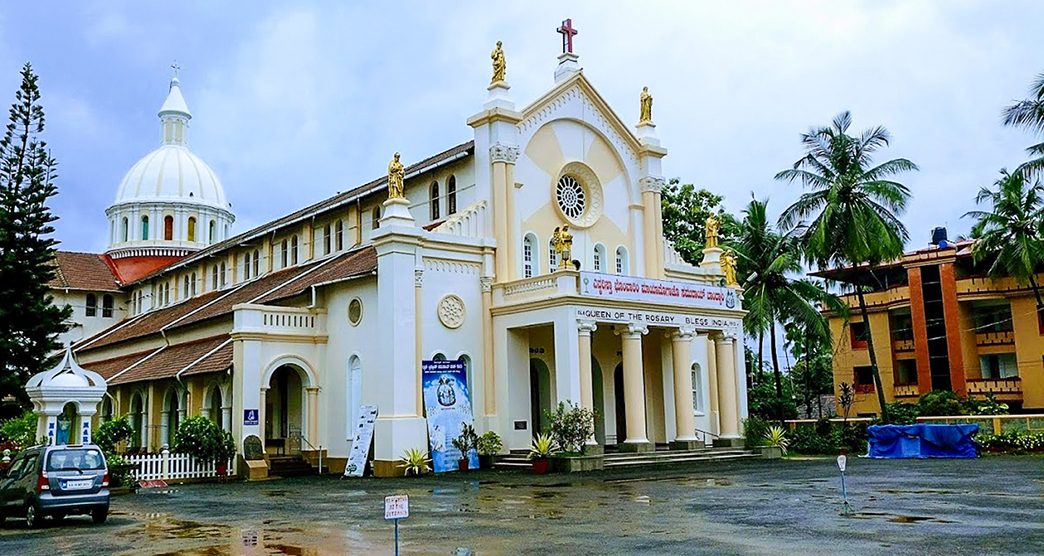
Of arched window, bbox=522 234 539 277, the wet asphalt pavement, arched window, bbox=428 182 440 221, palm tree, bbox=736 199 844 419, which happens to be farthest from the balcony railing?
arched window, bbox=428 182 440 221

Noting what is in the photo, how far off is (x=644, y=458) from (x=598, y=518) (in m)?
13.5

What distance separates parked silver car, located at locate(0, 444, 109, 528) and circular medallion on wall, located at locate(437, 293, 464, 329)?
527 inches

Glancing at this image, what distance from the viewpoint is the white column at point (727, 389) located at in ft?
105

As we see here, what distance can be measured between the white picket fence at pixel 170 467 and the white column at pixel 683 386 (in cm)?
1397

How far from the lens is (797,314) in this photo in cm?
4194

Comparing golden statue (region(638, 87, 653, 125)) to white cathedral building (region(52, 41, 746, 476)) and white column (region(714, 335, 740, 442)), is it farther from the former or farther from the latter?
white column (region(714, 335, 740, 442))

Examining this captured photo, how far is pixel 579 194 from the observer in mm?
33625

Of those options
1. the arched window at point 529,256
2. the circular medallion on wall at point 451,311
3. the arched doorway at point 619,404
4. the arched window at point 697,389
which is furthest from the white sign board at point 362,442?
the arched window at point 697,389

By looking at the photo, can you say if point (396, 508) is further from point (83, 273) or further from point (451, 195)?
point (83, 273)

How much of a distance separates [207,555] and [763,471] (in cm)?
1687

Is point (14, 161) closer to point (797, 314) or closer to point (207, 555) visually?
point (207, 555)

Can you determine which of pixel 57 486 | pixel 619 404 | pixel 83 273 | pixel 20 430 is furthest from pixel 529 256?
pixel 83 273

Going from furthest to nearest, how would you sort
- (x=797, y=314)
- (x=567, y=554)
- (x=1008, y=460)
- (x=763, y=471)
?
(x=797, y=314), (x=1008, y=460), (x=763, y=471), (x=567, y=554)

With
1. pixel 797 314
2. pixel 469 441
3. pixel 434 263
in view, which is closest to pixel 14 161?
pixel 434 263
